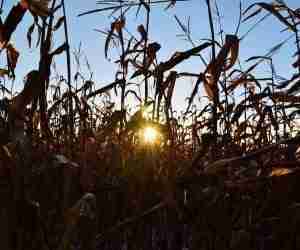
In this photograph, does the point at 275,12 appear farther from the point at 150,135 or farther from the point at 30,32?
the point at 30,32

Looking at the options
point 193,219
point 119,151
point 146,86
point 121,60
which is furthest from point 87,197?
point 121,60

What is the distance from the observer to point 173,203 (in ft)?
3.71

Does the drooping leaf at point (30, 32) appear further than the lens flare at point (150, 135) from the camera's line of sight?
Yes

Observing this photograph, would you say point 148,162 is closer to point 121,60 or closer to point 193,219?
point 193,219

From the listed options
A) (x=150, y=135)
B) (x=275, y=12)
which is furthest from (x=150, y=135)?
(x=275, y=12)

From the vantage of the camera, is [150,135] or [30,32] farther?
[30,32]

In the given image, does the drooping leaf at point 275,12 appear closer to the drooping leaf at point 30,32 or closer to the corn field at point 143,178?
the corn field at point 143,178

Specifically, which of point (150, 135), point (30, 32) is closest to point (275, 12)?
point (150, 135)

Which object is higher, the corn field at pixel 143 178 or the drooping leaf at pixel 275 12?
the drooping leaf at pixel 275 12

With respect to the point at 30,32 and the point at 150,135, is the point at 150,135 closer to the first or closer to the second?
the point at 150,135

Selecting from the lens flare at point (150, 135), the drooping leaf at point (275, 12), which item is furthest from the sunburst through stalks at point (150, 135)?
the drooping leaf at point (275, 12)

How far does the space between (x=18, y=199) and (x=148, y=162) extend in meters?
0.42

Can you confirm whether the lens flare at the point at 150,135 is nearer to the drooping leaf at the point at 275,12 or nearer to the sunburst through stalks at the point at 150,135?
the sunburst through stalks at the point at 150,135

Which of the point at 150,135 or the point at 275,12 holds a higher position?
the point at 275,12
